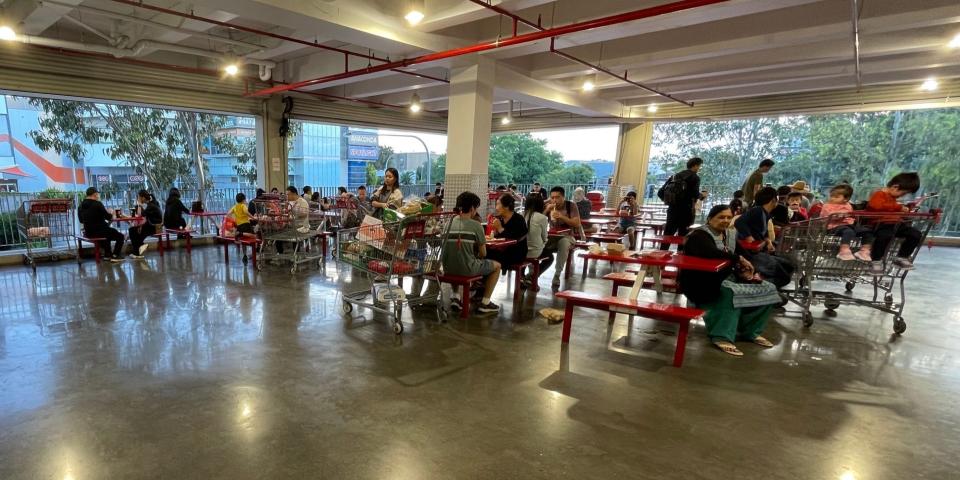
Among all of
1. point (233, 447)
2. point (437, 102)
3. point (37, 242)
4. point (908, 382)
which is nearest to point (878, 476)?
point (908, 382)

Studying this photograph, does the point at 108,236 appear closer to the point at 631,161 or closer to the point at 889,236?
the point at 889,236

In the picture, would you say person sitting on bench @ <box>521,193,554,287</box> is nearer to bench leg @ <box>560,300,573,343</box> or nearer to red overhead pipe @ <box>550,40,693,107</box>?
bench leg @ <box>560,300,573,343</box>

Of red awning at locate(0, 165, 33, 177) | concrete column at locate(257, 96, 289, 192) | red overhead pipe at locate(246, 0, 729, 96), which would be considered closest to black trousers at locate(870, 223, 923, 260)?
red overhead pipe at locate(246, 0, 729, 96)

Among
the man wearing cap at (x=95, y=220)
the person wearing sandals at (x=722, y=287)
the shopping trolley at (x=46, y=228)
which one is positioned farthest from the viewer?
the man wearing cap at (x=95, y=220)

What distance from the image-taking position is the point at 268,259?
24.7ft

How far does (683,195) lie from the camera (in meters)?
6.97

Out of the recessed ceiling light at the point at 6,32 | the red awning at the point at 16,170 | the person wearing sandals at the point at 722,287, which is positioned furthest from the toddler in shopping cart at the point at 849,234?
the red awning at the point at 16,170

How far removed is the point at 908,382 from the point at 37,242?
37.6 feet

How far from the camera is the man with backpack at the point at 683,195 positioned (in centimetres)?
691

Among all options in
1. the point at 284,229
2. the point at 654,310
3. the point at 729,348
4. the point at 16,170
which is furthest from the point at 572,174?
the point at 16,170

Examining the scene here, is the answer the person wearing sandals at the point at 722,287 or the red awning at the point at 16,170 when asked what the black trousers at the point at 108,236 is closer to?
the person wearing sandals at the point at 722,287

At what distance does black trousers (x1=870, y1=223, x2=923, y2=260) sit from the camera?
185 inches

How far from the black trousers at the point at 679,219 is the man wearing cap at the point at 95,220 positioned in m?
8.93

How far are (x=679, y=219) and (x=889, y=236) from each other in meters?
2.76
